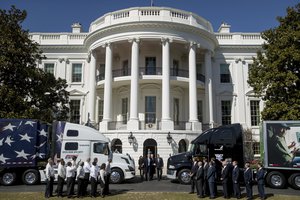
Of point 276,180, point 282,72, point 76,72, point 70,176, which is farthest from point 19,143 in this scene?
point 76,72

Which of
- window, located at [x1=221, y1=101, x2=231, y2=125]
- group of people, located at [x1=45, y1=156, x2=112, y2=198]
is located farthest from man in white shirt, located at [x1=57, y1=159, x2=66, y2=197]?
window, located at [x1=221, y1=101, x2=231, y2=125]

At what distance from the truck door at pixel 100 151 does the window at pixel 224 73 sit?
18932 millimetres

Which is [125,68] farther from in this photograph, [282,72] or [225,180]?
[225,180]

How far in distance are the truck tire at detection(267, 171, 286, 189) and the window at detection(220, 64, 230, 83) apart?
18043 mm

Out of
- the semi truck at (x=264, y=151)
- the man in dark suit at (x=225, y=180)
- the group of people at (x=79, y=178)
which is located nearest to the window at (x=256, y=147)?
the semi truck at (x=264, y=151)

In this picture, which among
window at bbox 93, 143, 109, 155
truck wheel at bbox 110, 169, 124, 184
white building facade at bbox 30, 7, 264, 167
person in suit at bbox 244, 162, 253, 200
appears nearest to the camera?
person in suit at bbox 244, 162, 253, 200

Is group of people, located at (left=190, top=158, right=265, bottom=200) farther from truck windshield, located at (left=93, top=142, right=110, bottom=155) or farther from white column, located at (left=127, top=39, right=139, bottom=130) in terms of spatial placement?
white column, located at (left=127, top=39, right=139, bottom=130)

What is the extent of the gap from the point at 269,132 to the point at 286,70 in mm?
6300

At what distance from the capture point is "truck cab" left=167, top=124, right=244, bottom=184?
17453 mm

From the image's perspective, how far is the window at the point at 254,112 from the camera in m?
32.8

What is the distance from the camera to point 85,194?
13852mm

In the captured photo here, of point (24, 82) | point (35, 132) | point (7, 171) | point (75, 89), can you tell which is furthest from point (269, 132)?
point (75, 89)

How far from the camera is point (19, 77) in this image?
21344mm

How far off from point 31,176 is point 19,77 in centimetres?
740
